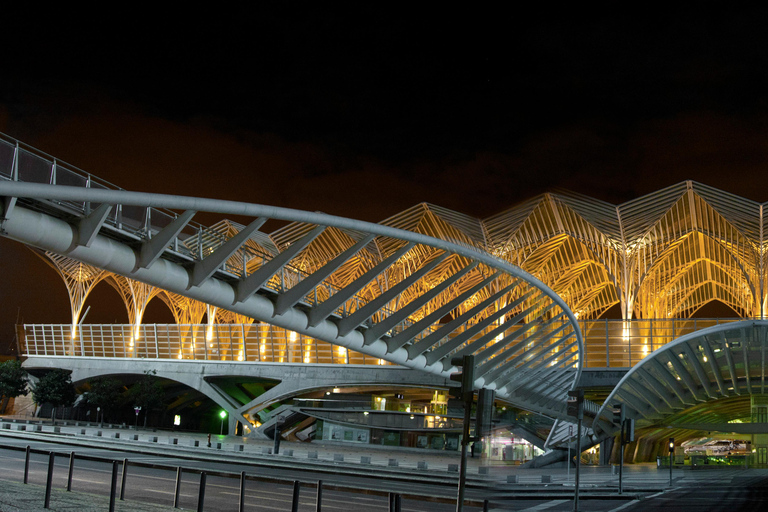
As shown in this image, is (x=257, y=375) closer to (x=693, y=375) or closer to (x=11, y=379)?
(x=11, y=379)

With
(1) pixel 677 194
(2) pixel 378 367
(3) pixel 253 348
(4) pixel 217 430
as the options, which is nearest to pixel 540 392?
(2) pixel 378 367

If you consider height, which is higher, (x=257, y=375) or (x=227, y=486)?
(x=257, y=375)

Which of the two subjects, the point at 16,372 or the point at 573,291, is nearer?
the point at 16,372

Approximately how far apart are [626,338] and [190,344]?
133 feet

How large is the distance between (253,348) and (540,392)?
29845mm

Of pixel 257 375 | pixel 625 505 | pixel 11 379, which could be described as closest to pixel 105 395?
pixel 11 379

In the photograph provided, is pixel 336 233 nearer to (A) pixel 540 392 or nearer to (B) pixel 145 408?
(B) pixel 145 408

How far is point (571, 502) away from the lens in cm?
2061

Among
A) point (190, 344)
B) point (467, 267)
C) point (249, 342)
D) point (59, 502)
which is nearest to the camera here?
point (59, 502)

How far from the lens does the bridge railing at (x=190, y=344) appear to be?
61969 millimetres

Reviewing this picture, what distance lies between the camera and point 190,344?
68312 millimetres

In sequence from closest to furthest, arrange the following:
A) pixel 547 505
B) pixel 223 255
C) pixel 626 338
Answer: pixel 223 255 < pixel 547 505 < pixel 626 338

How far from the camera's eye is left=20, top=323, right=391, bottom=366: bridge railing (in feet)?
203

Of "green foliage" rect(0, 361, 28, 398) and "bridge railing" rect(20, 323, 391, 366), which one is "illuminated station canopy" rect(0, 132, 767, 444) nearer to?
"bridge railing" rect(20, 323, 391, 366)
